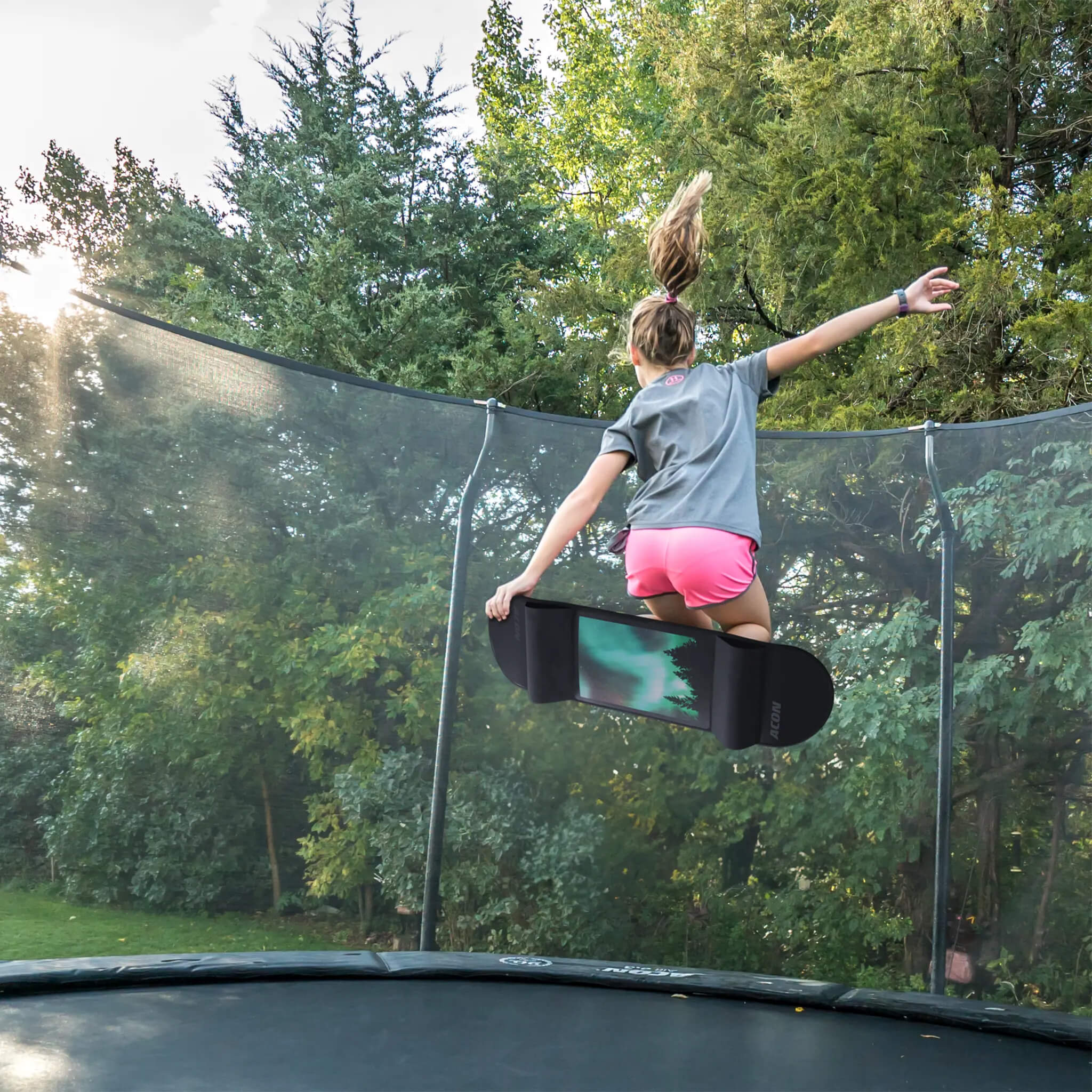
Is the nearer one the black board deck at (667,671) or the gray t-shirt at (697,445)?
the gray t-shirt at (697,445)

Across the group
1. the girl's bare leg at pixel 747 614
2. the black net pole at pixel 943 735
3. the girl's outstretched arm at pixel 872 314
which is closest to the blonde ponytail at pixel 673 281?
the girl's outstretched arm at pixel 872 314

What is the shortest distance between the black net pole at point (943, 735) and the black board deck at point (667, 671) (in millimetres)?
760

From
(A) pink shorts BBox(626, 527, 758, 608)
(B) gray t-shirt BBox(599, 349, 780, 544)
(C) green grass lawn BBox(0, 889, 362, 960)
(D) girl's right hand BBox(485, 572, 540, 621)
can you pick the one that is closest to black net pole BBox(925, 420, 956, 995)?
(B) gray t-shirt BBox(599, 349, 780, 544)

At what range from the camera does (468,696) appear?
2.63 meters

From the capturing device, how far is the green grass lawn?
6.93 ft

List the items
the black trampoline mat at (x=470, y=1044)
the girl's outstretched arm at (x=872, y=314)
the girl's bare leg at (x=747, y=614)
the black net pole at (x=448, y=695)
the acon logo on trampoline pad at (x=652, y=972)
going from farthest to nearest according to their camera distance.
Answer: the black net pole at (x=448, y=695), the acon logo on trampoline pad at (x=652, y=972), the girl's bare leg at (x=747, y=614), the girl's outstretched arm at (x=872, y=314), the black trampoline mat at (x=470, y=1044)

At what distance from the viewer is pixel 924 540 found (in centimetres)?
273

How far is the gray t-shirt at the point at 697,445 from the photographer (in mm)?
1816

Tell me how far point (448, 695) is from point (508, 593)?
2.39 ft

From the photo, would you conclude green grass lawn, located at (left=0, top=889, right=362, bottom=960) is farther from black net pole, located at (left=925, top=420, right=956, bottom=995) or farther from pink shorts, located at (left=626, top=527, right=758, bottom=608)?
black net pole, located at (left=925, top=420, right=956, bottom=995)

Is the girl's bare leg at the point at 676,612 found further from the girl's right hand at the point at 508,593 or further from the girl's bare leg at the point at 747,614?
the girl's right hand at the point at 508,593

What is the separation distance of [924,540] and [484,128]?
25.5 ft

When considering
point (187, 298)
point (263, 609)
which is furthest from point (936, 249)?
point (187, 298)

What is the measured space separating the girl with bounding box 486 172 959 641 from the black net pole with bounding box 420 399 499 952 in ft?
2.11
